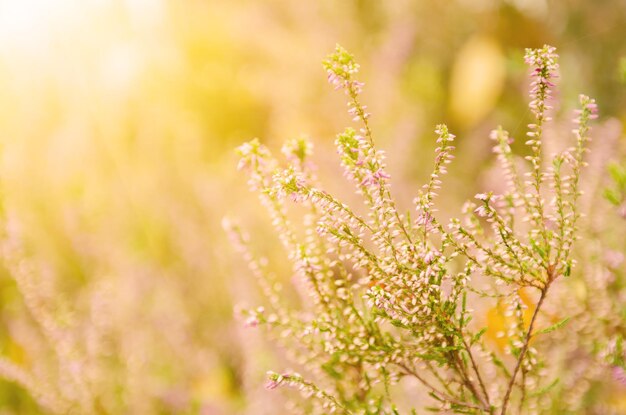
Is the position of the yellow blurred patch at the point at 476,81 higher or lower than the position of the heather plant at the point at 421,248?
higher

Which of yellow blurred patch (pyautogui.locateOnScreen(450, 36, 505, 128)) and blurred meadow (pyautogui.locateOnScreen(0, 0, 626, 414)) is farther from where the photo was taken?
yellow blurred patch (pyautogui.locateOnScreen(450, 36, 505, 128))

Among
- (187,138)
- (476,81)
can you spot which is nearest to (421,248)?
(187,138)

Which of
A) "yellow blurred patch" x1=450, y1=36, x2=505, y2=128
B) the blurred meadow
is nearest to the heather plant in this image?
the blurred meadow

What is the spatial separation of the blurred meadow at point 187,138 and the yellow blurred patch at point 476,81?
0.02 meters

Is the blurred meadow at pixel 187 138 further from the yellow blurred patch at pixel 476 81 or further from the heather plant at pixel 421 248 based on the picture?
the heather plant at pixel 421 248

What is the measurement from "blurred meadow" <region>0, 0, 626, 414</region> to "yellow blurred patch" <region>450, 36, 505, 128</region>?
0.06 feet

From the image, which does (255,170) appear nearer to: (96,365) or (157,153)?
(96,365)

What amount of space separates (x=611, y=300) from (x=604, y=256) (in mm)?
215

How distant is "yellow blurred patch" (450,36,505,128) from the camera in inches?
210

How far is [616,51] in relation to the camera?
4805mm

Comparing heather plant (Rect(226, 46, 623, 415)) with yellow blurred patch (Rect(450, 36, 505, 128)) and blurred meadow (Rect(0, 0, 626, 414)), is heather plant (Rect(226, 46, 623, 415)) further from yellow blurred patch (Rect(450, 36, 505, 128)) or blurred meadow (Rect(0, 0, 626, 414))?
yellow blurred patch (Rect(450, 36, 505, 128))

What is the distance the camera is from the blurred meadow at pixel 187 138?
3844 mm

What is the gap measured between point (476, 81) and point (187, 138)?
278 centimetres

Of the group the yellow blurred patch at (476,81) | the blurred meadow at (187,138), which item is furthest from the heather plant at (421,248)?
the yellow blurred patch at (476,81)
